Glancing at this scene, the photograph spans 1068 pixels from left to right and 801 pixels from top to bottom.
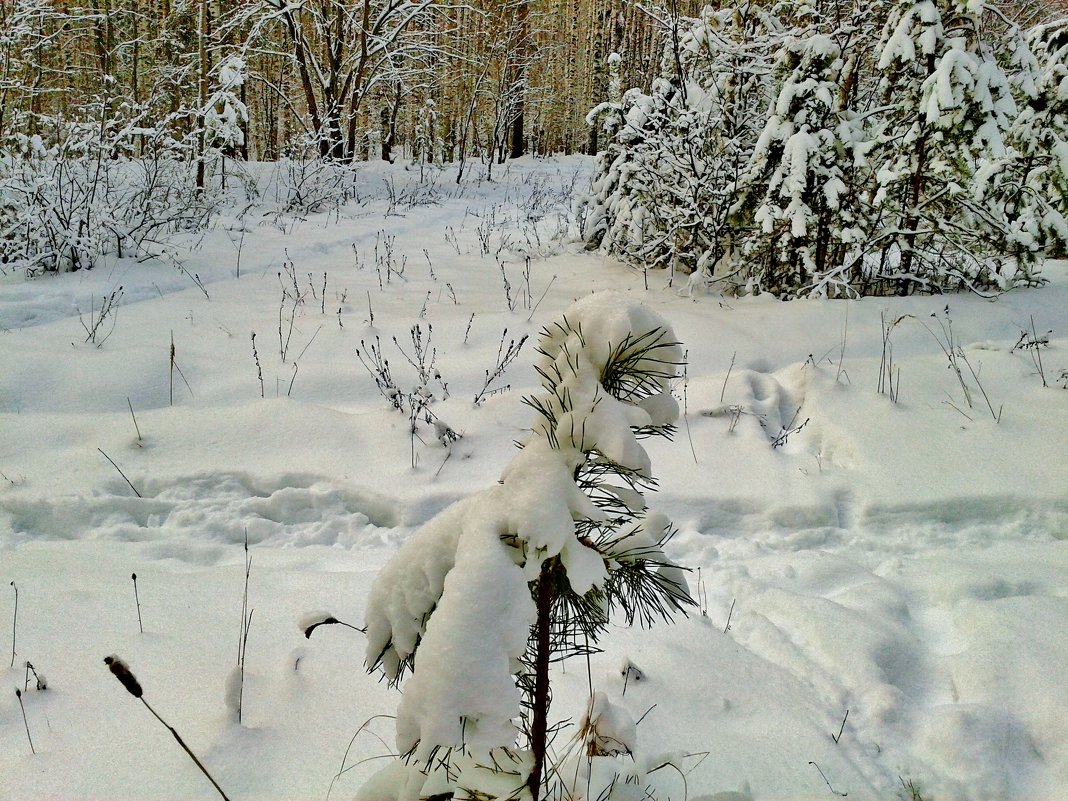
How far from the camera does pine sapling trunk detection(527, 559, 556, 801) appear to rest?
37.9 inches

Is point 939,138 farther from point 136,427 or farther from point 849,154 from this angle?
point 136,427

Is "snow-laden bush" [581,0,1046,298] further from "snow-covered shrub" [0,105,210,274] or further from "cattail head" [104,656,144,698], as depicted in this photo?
"cattail head" [104,656,144,698]

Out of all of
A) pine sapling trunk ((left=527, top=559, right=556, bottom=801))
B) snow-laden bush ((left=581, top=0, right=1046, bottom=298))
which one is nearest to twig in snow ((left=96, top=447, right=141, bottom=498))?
pine sapling trunk ((left=527, top=559, right=556, bottom=801))

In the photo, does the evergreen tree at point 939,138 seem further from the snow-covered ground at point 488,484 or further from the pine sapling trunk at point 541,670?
the pine sapling trunk at point 541,670

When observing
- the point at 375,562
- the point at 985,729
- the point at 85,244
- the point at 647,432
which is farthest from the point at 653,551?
the point at 85,244

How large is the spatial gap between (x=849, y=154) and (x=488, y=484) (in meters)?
4.18

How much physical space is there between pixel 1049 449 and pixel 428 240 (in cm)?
745

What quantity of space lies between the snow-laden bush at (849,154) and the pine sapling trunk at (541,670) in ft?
15.7

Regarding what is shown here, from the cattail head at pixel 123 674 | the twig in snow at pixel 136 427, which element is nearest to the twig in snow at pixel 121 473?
the twig in snow at pixel 136 427

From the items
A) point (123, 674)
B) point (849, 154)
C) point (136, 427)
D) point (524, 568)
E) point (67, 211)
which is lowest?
point (136, 427)

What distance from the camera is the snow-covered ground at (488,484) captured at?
1645mm

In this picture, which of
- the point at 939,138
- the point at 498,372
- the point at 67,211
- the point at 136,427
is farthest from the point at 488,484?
the point at 67,211

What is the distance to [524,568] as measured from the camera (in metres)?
0.83

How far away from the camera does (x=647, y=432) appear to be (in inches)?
42.1
